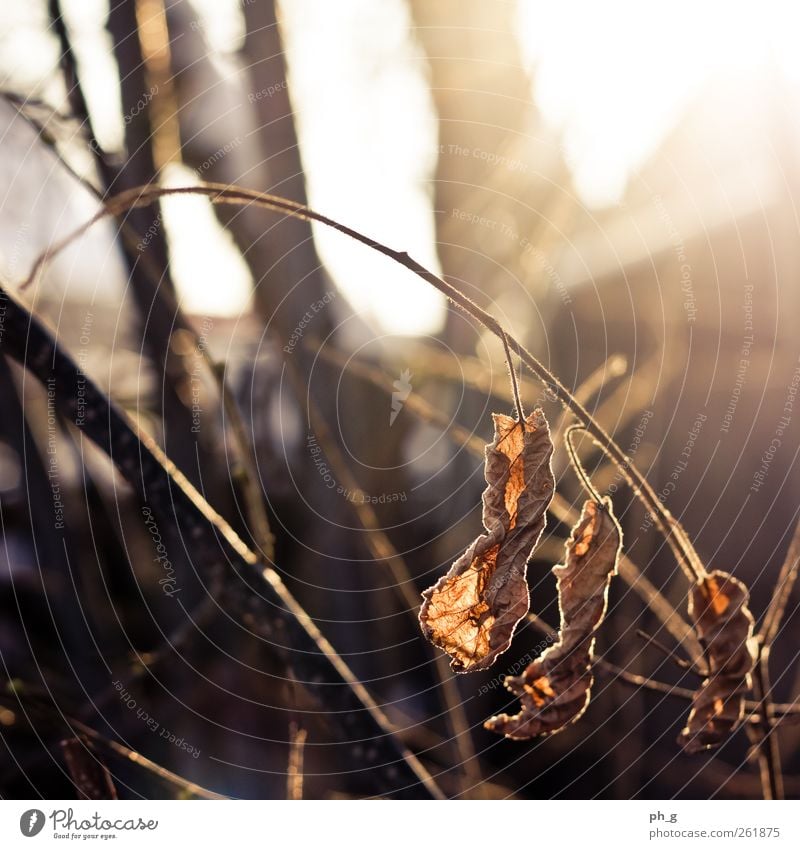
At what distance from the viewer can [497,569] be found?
535 millimetres

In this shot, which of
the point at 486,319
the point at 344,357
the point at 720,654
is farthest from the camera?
the point at 344,357

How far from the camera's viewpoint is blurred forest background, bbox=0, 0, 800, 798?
3.32ft

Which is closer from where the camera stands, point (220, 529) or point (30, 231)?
point (220, 529)

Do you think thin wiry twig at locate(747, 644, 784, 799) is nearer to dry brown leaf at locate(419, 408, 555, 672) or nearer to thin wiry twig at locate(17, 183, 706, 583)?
thin wiry twig at locate(17, 183, 706, 583)

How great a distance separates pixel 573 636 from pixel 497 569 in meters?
0.08

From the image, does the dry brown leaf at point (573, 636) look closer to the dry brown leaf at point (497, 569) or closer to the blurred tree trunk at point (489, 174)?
the dry brown leaf at point (497, 569)

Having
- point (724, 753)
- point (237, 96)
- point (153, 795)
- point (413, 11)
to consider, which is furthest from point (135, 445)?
point (724, 753)

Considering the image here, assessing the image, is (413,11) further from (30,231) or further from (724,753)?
(724,753)

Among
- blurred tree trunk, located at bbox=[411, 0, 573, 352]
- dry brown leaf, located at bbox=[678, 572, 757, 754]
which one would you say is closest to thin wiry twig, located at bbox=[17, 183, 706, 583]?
dry brown leaf, located at bbox=[678, 572, 757, 754]

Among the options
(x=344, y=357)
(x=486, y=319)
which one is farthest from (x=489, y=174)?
Result: (x=486, y=319)

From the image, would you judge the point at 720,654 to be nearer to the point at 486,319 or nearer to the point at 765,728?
the point at 765,728

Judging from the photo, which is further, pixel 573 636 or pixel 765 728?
pixel 765 728

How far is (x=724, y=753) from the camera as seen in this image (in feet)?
6.12
